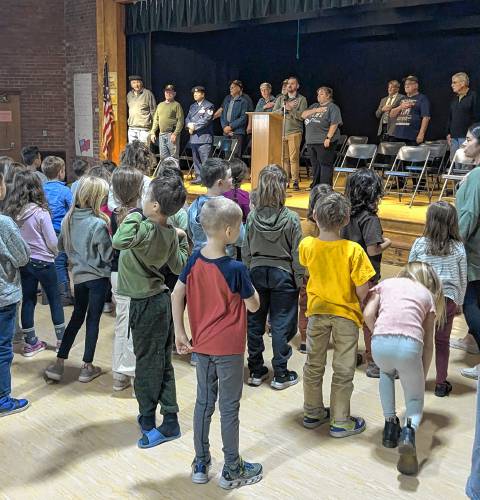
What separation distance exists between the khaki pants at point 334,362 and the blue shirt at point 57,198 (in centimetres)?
264

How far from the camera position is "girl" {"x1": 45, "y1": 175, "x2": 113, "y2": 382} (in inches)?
149

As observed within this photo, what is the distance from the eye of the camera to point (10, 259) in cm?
345

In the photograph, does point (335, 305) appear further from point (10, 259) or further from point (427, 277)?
point (10, 259)

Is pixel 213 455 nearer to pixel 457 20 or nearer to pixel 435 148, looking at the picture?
pixel 435 148

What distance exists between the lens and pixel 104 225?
3811mm

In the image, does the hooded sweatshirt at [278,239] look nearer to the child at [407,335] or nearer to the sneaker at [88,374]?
the child at [407,335]

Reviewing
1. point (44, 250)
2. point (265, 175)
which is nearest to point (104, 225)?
point (44, 250)

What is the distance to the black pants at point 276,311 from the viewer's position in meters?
3.71

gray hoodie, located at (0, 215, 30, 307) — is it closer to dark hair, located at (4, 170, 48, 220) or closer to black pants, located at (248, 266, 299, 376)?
dark hair, located at (4, 170, 48, 220)

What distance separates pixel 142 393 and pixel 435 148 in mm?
6137

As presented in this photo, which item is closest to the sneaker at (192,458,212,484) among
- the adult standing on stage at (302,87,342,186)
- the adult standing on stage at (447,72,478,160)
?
the adult standing on stage at (302,87,342,186)

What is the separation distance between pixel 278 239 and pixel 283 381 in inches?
33.7

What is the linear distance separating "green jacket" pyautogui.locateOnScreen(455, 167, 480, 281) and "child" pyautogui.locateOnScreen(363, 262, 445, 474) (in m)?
0.92

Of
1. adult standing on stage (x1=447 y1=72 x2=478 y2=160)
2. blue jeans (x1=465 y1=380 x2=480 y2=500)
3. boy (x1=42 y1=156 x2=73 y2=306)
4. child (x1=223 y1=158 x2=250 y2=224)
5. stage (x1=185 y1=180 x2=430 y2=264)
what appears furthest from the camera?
adult standing on stage (x1=447 y1=72 x2=478 y2=160)
